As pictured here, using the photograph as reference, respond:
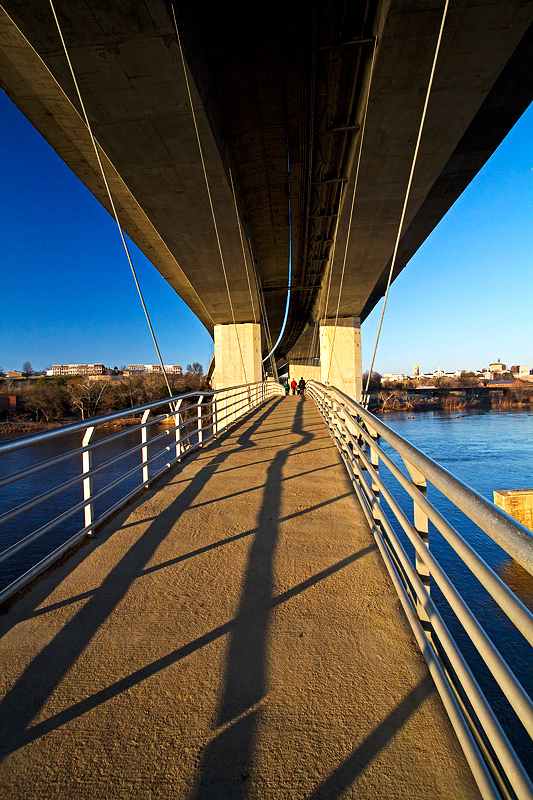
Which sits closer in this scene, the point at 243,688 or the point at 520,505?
the point at 243,688

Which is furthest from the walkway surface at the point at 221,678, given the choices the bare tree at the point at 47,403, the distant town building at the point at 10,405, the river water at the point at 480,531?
the distant town building at the point at 10,405

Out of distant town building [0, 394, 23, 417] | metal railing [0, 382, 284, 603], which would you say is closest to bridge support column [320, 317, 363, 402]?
metal railing [0, 382, 284, 603]

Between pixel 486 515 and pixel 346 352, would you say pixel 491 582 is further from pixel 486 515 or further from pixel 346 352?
pixel 346 352

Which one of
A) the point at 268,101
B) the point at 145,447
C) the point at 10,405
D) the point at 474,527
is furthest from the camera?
the point at 10,405

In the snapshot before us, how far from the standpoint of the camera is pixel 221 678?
1.86 meters

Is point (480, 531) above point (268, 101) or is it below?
below

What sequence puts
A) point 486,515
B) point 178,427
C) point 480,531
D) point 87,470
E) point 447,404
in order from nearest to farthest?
1. point 486,515
2. point 87,470
3. point 178,427
4. point 480,531
5. point 447,404

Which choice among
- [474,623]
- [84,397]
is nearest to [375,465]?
[474,623]

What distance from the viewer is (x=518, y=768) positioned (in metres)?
1.03

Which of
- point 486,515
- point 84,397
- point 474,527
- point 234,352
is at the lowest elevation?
point 474,527

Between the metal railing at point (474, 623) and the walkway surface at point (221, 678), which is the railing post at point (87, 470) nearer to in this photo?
the walkway surface at point (221, 678)

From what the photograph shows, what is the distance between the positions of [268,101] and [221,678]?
12490 mm

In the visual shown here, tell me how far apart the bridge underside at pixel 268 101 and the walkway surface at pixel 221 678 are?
775 cm

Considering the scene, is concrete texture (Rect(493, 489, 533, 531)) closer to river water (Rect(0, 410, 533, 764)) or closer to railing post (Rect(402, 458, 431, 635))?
river water (Rect(0, 410, 533, 764))
